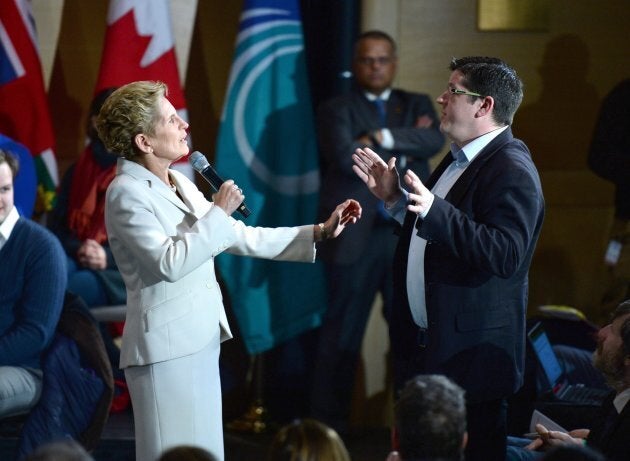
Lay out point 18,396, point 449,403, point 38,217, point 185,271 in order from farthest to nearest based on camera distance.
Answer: point 38,217, point 18,396, point 185,271, point 449,403

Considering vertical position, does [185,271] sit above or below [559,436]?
above

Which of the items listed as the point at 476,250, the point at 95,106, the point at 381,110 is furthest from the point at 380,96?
the point at 476,250

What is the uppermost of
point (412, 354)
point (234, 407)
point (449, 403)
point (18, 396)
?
point (449, 403)

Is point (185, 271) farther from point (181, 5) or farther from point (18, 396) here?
point (181, 5)

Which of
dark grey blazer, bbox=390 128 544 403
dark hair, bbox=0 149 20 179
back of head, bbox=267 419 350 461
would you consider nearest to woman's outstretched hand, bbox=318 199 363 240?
dark grey blazer, bbox=390 128 544 403

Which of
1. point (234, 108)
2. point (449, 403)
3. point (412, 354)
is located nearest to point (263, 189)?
point (234, 108)

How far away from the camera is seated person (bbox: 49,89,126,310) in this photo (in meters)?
4.69

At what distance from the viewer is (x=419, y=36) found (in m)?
5.04

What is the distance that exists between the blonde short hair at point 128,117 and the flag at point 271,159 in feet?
6.20

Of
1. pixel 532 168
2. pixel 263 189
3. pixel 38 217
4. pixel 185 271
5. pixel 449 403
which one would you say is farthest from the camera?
pixel 38 217

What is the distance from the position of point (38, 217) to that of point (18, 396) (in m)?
1.73

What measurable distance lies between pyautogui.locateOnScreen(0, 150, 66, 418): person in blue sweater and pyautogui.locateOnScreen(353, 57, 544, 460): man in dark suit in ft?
4.01

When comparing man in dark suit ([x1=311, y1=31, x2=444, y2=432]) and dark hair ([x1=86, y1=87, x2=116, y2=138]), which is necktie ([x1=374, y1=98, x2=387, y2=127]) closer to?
man in dark suit ([x1=311, y1=31, x2=444, y2=432])

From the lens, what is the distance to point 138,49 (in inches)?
192
